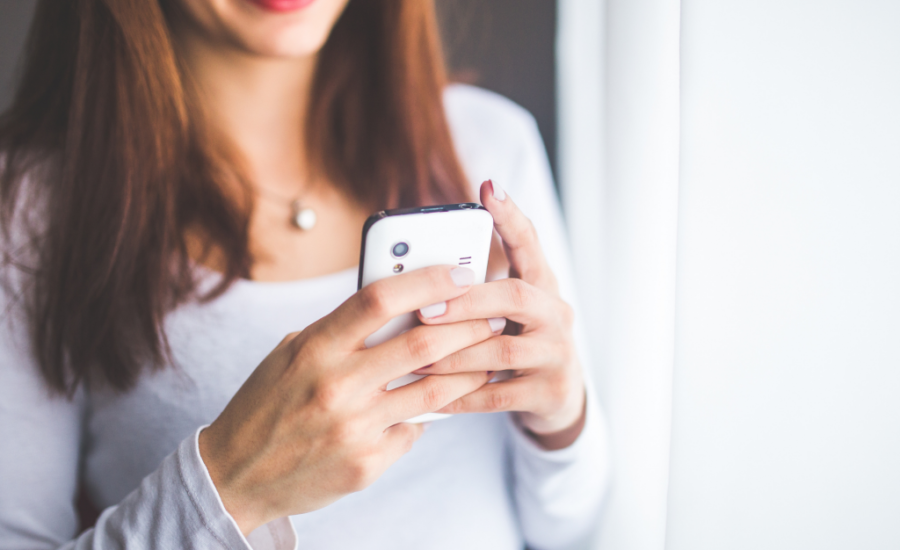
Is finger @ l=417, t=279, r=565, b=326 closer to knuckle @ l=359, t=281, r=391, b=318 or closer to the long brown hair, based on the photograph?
knuckle @ l=359, t=281, r=391, b=318

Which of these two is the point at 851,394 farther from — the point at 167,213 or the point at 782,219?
the point at 167,213

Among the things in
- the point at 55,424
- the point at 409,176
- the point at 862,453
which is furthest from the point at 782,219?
the point at 55,424

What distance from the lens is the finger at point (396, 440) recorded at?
1.64 ft

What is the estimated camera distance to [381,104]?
2.99 feet

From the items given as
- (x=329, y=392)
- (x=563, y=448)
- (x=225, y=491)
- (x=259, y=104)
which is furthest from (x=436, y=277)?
(x=259, y=104)

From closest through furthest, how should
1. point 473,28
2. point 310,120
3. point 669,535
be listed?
point 669,535, point 310,120, point 473,28

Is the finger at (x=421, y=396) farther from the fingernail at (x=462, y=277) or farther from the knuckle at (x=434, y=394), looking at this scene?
the fingernail at (x=462, y=277)

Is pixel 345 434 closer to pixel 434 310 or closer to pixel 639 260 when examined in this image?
pixel 434 310

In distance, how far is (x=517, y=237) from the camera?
0.51 meters

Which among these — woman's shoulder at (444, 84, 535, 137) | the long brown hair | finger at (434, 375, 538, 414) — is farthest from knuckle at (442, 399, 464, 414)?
woman's shoulder at (444, 84, 535, 137)

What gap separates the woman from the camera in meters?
0.48

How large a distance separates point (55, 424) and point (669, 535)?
0.75 meters

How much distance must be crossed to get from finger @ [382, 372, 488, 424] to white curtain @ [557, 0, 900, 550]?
0.24 meters

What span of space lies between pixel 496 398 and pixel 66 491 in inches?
22.7
